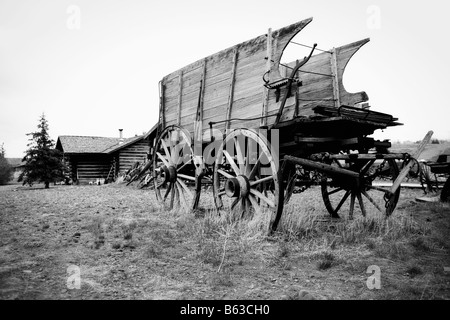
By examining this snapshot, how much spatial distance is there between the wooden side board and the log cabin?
18382 millimetres

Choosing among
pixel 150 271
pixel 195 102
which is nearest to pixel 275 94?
pixel 195 102

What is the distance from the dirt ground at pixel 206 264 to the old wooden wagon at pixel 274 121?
840 millimetres

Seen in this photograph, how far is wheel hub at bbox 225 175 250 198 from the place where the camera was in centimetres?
496

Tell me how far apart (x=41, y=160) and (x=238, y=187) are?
20.2 meters

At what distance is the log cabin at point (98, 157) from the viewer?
2430 cm

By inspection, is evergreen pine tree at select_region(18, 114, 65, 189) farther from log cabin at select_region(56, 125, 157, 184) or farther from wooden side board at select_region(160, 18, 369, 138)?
wooden side board at select_region(160, 18, 369, 138)

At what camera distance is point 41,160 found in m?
20.3

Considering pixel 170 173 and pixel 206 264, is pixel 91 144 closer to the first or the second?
pixel 170 173

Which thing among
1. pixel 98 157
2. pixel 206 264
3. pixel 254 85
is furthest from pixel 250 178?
pixel 98 157

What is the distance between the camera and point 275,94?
4.76m

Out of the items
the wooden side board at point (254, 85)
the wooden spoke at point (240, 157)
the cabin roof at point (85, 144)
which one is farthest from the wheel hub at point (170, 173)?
the cabin roof at point (85, 144)

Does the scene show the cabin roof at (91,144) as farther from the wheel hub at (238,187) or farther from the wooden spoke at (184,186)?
the wheel hub at (238,187)
